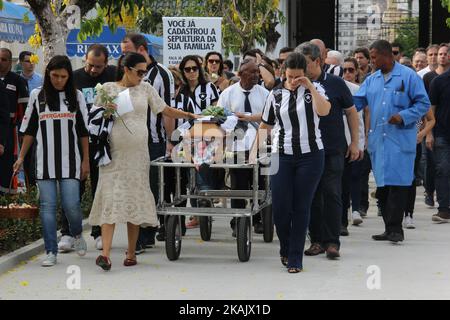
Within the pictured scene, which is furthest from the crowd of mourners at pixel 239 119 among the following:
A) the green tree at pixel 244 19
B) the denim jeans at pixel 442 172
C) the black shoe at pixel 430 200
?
the green tree at pixel 244 19

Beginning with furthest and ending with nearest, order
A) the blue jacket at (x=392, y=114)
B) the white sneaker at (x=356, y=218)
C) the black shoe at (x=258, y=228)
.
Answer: the white sneaker at (x=356, y=218), the black shoe at (x=258, y=228), the blue jacket at (x=392, y=114)

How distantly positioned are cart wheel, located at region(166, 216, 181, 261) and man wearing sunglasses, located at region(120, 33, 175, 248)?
0.58m

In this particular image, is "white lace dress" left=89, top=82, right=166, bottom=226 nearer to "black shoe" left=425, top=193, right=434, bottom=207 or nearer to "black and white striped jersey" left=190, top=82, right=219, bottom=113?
"black and white striped jersey" left=190, top=82, right=219, bottom=113

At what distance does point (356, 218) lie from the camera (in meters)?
13.4

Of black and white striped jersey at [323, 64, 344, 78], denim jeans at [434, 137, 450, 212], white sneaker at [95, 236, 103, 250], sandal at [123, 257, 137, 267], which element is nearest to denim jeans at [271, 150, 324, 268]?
sandal at [123, 257, 137, 267]

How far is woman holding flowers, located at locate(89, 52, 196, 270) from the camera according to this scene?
9781mm

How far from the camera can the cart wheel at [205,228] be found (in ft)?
38.5

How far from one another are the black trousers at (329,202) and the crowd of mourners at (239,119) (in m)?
0.01

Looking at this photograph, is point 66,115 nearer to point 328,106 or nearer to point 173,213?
point 173,213

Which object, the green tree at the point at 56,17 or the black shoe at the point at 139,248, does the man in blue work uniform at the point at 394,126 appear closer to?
the black shoe at the point at 139,248

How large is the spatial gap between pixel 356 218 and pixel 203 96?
2561mm

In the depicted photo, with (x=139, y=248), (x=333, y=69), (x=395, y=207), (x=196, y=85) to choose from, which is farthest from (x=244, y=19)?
(x=139, y=248)

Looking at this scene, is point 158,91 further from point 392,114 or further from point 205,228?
point 392,114

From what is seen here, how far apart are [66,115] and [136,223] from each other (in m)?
1.18
